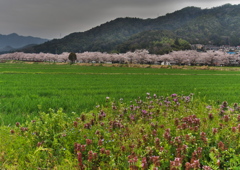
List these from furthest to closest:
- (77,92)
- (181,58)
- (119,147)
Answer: (181,58)
(77,92)
(119,147)

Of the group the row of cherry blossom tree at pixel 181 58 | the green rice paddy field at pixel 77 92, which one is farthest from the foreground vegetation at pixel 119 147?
the row of cherry blossom tree at pixel 181 58

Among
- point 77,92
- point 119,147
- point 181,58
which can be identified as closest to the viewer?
point 119,147

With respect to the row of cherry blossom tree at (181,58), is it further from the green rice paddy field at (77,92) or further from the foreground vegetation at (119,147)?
the foreground vegetation at (119,147)

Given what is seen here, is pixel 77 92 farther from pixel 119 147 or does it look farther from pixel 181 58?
pixel 181 58

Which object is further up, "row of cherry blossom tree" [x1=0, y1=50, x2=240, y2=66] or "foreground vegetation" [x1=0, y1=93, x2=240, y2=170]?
"row of cherry blossom tree" [x1=0, y1=50, x2=240, y2=66]

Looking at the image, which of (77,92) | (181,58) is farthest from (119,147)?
(181,58)

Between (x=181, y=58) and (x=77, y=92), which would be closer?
(x=77, y=92)

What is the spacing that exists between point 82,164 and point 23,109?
24.2ft

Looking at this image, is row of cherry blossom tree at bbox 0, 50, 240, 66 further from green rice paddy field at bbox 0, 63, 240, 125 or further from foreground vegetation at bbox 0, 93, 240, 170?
foreground vegetation at bbox 0, 93, 240, 170

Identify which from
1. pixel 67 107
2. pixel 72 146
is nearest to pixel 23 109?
pixel 67 107

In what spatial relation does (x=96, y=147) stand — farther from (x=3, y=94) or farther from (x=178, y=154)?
(x=3, y=94)

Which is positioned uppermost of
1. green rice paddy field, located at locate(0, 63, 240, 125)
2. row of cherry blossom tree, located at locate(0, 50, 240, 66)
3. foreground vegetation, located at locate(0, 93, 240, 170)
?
row of cherry blossom tree, located at locate(0, 50, 240, 66)

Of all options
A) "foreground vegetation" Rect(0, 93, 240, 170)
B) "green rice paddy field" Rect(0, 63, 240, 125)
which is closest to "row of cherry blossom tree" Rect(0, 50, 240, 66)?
"green rice paddy field" Rect(0, 63, 240, 125)

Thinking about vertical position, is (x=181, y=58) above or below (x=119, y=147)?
above
